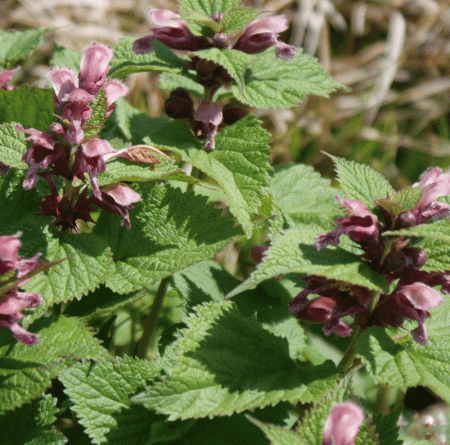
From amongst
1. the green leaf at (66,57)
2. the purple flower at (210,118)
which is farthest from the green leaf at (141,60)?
the green leaf at (66,57)

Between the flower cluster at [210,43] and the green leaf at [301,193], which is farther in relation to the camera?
the green leaf at [301,193]

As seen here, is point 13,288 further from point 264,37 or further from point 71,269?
point 264,37

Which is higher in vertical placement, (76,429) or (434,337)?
(434,337)

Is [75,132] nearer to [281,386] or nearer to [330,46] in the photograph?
[281,386]

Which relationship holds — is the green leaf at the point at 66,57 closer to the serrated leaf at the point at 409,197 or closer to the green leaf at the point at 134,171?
the green leaf at the point at 134,171

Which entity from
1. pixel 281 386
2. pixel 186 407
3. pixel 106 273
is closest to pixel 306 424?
pixel 281 386

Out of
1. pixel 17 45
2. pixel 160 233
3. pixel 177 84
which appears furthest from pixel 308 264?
pixel 17 45
